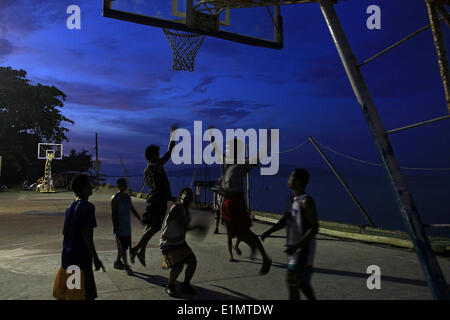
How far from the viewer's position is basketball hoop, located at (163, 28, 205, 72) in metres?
10.5

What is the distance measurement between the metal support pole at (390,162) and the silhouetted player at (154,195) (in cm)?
280

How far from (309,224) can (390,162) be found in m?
1.45

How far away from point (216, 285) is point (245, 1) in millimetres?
4447

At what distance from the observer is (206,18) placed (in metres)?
7.72

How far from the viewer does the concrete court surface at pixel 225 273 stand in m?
4.42

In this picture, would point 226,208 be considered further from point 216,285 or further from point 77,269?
point 77,269

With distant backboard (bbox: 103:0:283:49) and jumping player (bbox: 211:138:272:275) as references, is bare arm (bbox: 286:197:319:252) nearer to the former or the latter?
jumping player (bbox: 211:138:272:275)

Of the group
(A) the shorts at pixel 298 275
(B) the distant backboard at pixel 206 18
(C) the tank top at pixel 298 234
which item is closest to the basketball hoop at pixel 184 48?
(B) the distant backboard at pixel 206 18

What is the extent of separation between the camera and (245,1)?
5.78 m

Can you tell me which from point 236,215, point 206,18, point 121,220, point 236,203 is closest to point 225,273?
point 236,215

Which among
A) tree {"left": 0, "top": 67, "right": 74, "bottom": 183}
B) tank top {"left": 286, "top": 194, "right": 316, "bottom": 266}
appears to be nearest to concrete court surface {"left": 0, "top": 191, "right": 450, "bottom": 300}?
tank top {"left": 286, "top": 194, "right": 316, "bottom": 266}

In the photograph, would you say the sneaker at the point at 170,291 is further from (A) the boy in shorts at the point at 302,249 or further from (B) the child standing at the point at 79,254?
(A) the boy in shorts at the point at 302,249

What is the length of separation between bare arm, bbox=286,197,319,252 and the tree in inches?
1726

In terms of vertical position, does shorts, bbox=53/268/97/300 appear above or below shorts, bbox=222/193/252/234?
below
